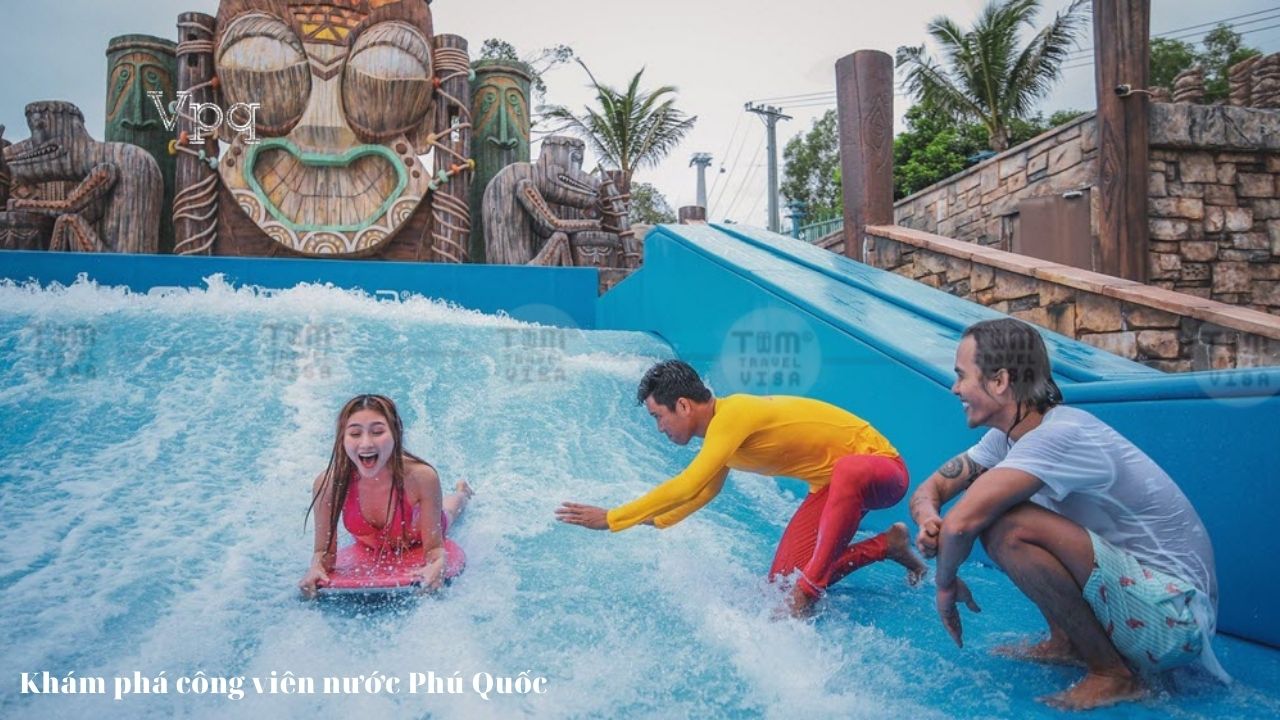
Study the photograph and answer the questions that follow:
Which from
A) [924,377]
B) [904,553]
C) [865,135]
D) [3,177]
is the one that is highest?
[3,177]

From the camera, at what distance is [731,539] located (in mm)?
3291

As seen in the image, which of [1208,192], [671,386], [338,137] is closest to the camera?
[671,386]

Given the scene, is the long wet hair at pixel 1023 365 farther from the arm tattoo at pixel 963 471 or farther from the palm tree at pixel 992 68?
the palm tree at pixel 992 68

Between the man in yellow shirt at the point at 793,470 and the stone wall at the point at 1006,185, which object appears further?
the stone wall at the point at 1006,185

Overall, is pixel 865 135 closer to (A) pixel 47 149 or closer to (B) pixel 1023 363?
(B) pixel 1023 363

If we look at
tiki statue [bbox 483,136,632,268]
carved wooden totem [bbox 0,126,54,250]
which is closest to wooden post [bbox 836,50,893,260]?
tiki statue [bbox 483,136,632,268]

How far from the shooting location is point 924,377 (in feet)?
10.7

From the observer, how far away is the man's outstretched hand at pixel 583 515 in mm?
2471

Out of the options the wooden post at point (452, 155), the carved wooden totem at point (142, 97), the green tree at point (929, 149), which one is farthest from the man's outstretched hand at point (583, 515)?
the green tree at point (929, 149)

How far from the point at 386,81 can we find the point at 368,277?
214 centimetres

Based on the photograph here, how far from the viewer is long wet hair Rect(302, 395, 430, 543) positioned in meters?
2.71

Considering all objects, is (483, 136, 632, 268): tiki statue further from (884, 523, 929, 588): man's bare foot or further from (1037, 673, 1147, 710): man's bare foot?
(1037, 673, 1147, 710): man's bare foot

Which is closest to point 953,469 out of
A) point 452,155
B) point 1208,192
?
point 452,155

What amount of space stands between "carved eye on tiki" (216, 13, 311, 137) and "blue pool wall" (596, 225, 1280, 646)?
4.02 meters
